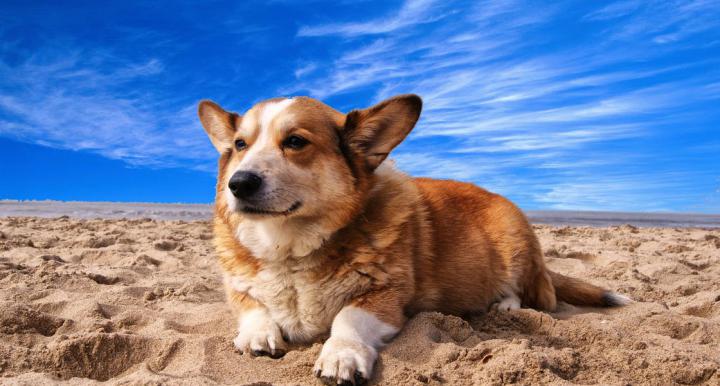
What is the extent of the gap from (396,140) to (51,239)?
6570 millimetres

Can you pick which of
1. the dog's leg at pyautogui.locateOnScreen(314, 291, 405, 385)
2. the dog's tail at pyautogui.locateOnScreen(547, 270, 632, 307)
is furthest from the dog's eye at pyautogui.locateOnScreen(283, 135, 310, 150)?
the dog's tail at pyautogui.locateOnScreen(547, 270, 632, 307)

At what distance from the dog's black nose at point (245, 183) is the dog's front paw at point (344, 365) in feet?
3.01

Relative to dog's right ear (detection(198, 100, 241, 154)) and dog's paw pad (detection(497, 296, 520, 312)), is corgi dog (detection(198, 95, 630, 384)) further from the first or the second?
dog's paw pad (detection(497, 296, 520, 312))

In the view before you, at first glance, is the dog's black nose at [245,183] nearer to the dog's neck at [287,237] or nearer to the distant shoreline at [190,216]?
the dog's neck at [287,237]

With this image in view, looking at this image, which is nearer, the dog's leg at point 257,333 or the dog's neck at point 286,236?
the dog's leg at point 257,333

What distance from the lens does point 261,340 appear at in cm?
324

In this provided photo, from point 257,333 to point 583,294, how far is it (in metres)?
2.91

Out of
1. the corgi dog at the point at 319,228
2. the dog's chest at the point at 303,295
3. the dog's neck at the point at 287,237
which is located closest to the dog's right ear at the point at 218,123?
the corgi dog at the point at 319,228

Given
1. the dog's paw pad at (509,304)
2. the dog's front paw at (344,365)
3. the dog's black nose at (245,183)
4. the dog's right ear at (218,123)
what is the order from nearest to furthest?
1. the dog's front paw at (344,365)
2. the dog's black nose at (245,183)
3. the dog's right ear at (218,123)
4. the dog's paw pad at (509,304)

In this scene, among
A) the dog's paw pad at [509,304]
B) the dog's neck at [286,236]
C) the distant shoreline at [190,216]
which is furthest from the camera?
the distant shoreline at [190,216]

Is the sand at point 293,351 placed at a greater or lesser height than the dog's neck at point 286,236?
lesser

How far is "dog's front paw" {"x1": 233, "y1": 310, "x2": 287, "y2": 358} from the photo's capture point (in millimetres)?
3217

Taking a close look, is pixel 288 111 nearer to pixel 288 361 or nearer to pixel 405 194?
pixel 405 194

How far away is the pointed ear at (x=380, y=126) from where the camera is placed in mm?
3479
